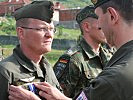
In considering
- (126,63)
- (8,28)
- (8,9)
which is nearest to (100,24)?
(126,63)

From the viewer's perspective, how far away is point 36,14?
3.43m

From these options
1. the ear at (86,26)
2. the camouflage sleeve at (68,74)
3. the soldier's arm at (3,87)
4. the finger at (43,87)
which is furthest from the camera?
the ear at (86,26)

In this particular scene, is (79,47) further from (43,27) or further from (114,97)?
(114,97)

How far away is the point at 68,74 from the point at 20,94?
4.94 ft

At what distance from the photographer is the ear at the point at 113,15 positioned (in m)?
2.33

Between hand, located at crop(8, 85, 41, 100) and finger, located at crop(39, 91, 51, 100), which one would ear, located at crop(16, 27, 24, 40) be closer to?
hand, located at crop(8, 85, 41, 100)

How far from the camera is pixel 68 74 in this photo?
436 centimetres

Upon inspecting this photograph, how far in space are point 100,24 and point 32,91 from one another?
89 centimetres

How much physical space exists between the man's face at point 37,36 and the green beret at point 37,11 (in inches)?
1.9

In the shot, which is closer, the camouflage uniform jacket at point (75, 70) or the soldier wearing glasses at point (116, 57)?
the soldier wearing glasses at point (116, 57)

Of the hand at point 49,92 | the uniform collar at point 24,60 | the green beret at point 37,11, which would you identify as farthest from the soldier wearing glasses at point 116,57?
the green beret at point 37,11

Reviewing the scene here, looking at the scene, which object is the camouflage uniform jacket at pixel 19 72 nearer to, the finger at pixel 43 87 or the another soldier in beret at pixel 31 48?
the another soldier in beret at pixel 31 48

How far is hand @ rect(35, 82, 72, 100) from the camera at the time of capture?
2725 mm

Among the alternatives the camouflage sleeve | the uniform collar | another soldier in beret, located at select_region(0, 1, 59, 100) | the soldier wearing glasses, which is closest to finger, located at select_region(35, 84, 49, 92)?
another soldier in beret, located at select_region(0, 1, 59, 100)
